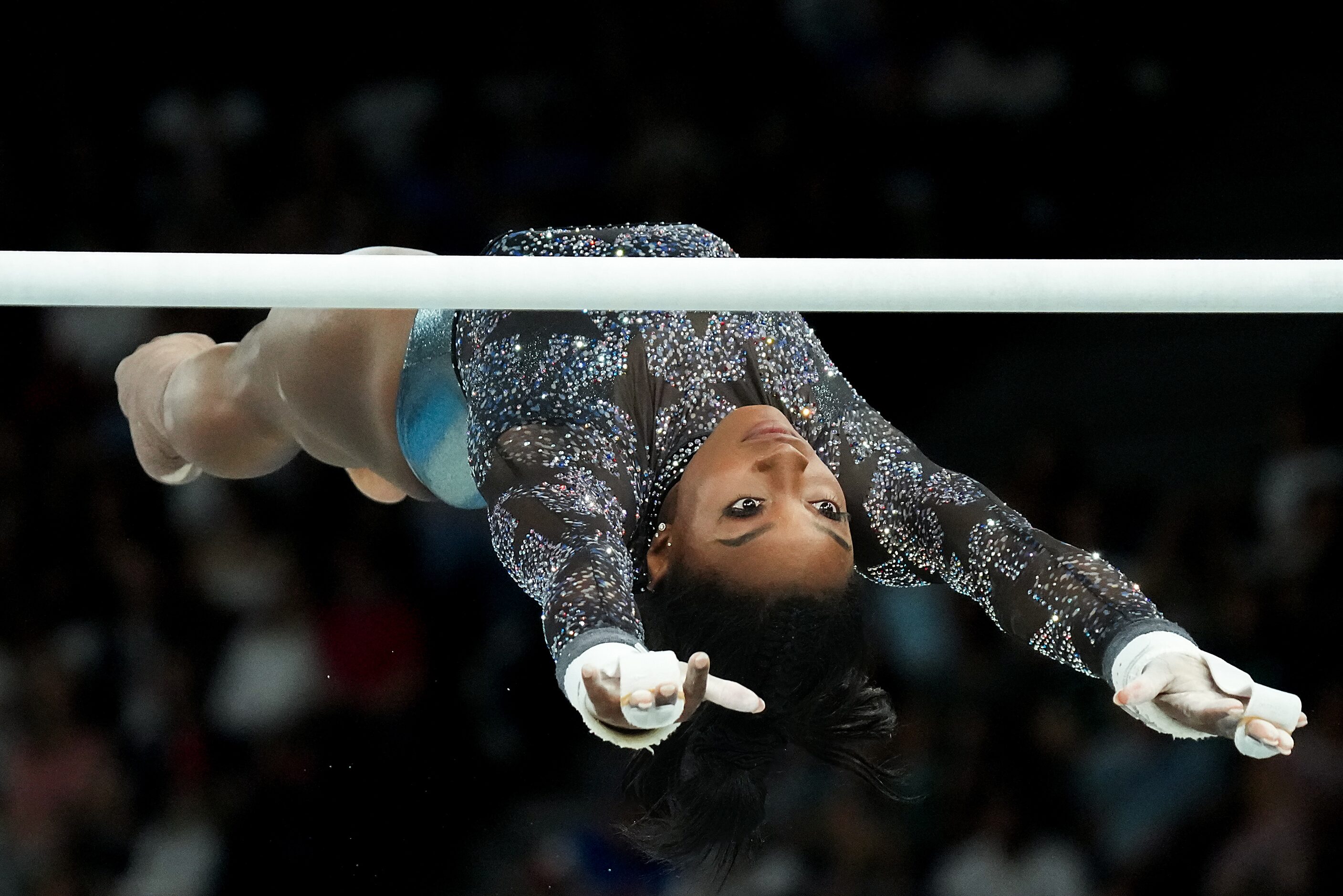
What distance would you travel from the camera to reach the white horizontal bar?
1.30 metres

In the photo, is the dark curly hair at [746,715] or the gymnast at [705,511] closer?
the gymnast at [705,511]

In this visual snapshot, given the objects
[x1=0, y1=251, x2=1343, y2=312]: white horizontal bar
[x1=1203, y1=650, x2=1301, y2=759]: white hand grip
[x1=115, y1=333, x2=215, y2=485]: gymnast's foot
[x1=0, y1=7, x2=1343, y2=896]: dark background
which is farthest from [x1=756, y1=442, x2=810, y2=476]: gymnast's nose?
[x1=0, y1=7, x2=1343, y2=896]: dark background

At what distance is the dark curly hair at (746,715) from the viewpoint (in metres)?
1.71

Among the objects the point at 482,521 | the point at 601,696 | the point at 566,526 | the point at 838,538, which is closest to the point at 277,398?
the point at 566,526

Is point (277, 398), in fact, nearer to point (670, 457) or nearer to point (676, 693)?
point (670, 457)

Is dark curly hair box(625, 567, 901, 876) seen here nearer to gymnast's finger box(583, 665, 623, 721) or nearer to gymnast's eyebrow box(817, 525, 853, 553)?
gymnast's eyebrow box(817, 525, 853, 553)

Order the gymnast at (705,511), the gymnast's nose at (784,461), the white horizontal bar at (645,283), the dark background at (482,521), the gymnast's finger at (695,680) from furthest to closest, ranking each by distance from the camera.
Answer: the dark background at (482,521), the gymnast's nose at (784,461), the gymnast at (705,511), the white horizontal bar at (645,283), the gymnast's finger at (695,680)

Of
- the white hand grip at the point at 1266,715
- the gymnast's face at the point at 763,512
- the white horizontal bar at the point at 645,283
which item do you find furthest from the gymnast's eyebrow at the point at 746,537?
the white hand grip at the point at 1266,715

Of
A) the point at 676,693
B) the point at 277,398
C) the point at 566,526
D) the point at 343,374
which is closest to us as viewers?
the point at 676,693

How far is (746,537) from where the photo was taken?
1.66 m

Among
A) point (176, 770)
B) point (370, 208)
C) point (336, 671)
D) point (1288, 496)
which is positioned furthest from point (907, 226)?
point (176, 770)

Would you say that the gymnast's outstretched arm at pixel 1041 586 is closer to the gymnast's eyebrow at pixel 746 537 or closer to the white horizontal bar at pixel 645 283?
the gymnast's eyebrow at pixel 746 537

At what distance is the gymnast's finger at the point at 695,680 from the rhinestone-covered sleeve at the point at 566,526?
120mm

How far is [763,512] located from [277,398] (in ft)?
2.71
